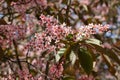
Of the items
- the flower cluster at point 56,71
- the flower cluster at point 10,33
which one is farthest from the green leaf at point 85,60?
the flower cluster at point 10,33

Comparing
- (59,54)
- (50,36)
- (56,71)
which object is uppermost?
(50,36)

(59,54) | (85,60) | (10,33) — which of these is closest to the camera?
(85,60)

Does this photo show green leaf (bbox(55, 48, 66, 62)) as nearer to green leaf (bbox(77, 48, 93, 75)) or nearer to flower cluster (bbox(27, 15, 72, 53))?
flower cluster (bbox(27, 15, 72, 53))

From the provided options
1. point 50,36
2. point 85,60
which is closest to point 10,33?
point 50,36

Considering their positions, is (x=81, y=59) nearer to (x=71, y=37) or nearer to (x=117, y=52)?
(x=71, y=37)

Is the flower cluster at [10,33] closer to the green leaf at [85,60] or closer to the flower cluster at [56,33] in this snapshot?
the flower cluster at [56,33]

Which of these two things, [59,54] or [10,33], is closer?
[59,54]

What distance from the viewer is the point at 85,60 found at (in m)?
2.10

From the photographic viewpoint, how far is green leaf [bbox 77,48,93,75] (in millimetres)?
2098

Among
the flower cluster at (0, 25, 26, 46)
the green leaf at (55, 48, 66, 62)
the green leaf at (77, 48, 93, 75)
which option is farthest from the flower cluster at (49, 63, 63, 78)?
the flower cluster at (0, 25, 26, 46)

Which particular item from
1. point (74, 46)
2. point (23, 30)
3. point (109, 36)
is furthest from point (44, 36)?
point (109, 36)

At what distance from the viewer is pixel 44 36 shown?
2213 millimetres

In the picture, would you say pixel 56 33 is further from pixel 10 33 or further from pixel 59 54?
pixel 10 33

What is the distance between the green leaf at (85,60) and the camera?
210 cm
